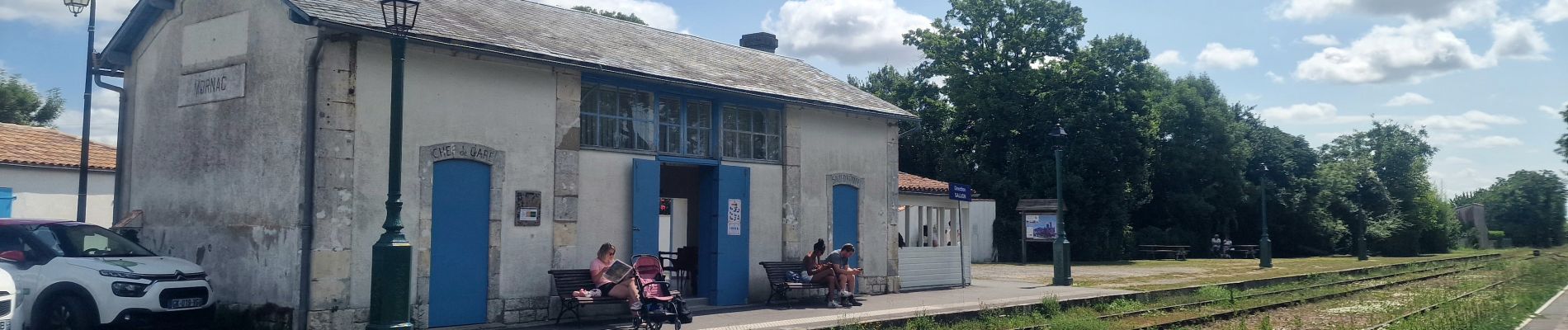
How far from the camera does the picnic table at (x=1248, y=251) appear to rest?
43791 mm

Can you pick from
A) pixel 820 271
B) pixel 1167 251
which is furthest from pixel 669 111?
pixel 1167 251

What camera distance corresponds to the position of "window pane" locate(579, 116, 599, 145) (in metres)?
13.1

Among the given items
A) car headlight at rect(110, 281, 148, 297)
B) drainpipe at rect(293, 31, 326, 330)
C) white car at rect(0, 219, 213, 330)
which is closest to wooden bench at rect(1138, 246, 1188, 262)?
drainpipe at rect(293, 31, 326, 330)

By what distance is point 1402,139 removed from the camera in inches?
2940

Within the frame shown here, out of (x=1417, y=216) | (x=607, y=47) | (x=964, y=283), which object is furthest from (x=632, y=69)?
(x=1417, y=216)

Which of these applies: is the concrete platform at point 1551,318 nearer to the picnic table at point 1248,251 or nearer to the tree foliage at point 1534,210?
the picnic table at point 1248,251

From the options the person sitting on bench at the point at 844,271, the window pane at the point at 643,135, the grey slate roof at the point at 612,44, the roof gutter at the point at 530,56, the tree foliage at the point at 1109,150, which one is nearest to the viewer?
the roof gutter at the point at 530,56

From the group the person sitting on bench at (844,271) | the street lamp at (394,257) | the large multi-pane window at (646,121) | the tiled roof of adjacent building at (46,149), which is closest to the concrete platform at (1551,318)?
the person sitting on bench at (844,271)

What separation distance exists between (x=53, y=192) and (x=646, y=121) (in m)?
12.2

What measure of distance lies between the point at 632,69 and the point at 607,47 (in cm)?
139

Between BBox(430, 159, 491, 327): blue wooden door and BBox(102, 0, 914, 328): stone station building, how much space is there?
0.02m

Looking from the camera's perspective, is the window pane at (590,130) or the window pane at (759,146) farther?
the window pane at (759,146)

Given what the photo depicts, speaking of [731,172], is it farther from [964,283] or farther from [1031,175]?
[1031,175]

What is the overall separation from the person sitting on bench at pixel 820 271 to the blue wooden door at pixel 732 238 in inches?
35.2
